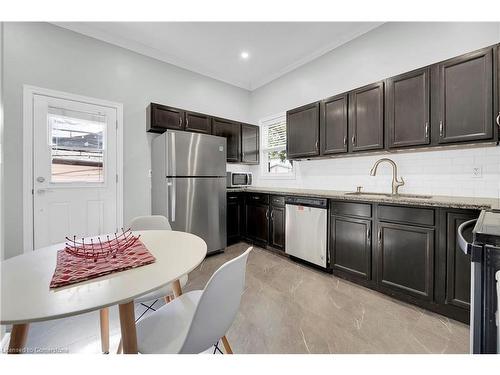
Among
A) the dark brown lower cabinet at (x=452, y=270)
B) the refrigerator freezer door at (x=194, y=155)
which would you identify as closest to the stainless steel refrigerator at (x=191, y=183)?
the refrigerator freezer door at (x=194, y=155)

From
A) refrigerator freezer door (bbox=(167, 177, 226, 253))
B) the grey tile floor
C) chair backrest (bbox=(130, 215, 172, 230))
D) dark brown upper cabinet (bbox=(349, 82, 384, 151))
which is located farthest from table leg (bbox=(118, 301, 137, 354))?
dark brown upper cabinet (bbox=(349, 82, 384, 151))

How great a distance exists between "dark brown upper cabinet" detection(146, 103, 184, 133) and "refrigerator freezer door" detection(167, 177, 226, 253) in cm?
84

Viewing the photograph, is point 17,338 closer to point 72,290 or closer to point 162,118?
point 72,290

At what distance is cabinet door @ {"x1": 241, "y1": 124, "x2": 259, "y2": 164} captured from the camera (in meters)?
4.02

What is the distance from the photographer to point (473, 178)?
203 centimetres

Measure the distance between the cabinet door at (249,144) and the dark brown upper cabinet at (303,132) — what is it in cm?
99

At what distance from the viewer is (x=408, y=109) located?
2.13 m

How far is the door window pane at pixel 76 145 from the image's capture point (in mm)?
2490

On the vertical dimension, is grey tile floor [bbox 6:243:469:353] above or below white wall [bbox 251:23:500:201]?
below

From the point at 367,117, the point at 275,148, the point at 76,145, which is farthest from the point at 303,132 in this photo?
the point at 76,145

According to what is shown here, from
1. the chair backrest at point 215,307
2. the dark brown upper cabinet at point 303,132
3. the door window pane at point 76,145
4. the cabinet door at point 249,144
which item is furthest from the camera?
the cabinet door at point 249,144

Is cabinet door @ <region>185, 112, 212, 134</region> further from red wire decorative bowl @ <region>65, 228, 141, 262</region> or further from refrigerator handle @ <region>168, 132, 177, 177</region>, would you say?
red wire decorative bowl @ <region>65, 228, 141, 262</region>

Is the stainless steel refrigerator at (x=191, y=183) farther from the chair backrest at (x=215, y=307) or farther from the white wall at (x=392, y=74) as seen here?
the chair backrest at (x=215, y=307)

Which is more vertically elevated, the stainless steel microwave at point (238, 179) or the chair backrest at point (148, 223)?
the stainless steel microwave at point (238, 179)
